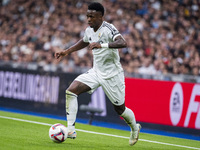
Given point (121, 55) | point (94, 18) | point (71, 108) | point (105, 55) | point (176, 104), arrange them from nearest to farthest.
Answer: point (71, 108)
point (94, 18)
point (105, 55)
point (176, 104)
point (121, 55)

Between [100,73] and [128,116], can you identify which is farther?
[128,116]

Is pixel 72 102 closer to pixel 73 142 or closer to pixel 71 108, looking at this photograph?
pixel 71 108

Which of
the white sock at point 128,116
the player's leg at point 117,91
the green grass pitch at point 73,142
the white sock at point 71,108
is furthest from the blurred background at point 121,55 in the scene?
the white sock at point 71,108

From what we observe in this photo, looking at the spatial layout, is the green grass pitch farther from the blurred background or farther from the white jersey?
the blurred background

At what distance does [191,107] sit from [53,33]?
32.0 feet

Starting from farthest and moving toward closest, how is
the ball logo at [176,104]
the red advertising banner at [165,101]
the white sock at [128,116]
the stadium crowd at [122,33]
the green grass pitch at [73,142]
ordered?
the stadium crowd at [122,33], the ball logo at [176,104], the red advertising banner at [165,101], the white sock at [128,116], the green grass pitch at [73,142]

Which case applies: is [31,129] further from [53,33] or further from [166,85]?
[53,33]

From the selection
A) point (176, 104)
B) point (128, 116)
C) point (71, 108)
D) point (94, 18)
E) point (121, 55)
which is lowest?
point (176, 104)

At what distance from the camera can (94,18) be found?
7.58m

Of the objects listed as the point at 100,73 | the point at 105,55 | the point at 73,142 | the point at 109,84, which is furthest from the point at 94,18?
the point at 73,142

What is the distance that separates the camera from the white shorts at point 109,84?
302 inches

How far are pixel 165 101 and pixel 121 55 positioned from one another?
4.84 meters

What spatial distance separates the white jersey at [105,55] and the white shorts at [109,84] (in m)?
0.08

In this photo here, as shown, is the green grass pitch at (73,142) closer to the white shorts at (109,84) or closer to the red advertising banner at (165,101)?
the white shorts at (109,84)
